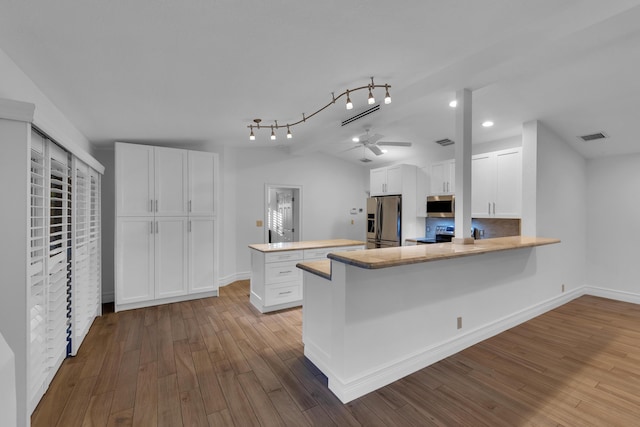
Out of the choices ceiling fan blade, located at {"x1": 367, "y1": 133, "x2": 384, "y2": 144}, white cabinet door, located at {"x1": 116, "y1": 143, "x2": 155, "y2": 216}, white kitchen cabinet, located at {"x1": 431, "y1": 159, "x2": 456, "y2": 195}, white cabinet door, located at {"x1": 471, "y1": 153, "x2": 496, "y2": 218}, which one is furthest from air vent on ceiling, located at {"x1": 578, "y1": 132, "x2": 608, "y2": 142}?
white cabinet door, located at {"x1": 116, "y1": 143, "x2": 155, "y2": 216}

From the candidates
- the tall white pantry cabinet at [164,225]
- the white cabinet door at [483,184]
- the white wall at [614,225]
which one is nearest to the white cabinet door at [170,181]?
the tall white pantry cabinet at [164,225]

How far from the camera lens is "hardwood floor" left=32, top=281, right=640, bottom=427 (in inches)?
76.4

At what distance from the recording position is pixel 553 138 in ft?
13.9

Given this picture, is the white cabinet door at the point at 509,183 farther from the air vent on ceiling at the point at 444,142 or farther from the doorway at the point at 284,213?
the doorway at the point at 284,213

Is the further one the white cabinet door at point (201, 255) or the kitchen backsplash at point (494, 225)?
the kitchen backsplash at point (494, 225)

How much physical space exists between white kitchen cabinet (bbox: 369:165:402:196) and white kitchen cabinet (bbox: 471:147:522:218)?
1.33m

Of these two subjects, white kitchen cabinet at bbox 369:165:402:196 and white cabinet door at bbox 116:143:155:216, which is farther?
white kitchen cabinet at bbox 369:165:402:196

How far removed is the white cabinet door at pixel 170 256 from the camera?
4.21 m

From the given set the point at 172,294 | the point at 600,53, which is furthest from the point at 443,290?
the point at 172,294

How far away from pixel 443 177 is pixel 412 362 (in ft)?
12.0

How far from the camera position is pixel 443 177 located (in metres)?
5.24

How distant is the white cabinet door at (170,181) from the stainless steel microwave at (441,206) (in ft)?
13.8

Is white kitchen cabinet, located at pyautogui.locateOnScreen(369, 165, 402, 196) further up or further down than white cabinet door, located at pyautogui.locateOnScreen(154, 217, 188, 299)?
further up

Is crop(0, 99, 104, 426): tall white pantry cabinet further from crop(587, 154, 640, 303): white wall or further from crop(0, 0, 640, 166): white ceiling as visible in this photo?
crop(587, 154, 640, 303): white wall
